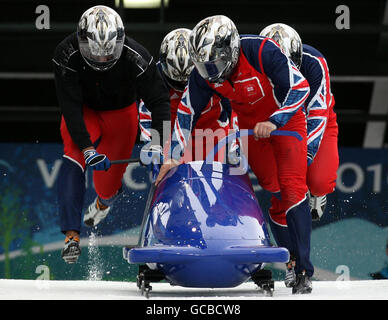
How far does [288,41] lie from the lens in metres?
5.66

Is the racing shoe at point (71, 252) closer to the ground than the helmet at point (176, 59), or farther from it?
closer to the ground

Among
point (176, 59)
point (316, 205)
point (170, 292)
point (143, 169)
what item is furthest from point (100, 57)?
point (143, 169)

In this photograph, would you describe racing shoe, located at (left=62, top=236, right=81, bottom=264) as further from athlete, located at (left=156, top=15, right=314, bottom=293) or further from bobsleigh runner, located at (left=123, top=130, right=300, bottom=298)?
athlete, located at (left=156, top=15, right=314, bottom=293)

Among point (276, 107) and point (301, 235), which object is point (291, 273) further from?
point (276, 107)

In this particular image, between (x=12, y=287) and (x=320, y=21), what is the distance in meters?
5.00

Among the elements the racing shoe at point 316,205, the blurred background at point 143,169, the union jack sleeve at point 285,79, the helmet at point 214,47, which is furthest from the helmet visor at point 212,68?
the blurred background at point 143,169

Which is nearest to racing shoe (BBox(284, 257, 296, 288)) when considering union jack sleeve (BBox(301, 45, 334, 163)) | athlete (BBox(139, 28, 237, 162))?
union jack sleeve (BBox(301, 45, 334, 163))

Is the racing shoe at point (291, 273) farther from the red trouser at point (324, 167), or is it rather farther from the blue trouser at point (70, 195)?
the blue trouser at point (70, 195)

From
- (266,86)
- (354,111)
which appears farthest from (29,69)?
(266,86)

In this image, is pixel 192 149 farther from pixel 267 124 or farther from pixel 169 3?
pixel 169 3

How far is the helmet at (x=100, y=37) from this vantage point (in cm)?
506

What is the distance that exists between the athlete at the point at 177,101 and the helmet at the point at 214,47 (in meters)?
0.86

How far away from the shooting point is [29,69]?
891 cm

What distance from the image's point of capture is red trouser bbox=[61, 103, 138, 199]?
566cm
